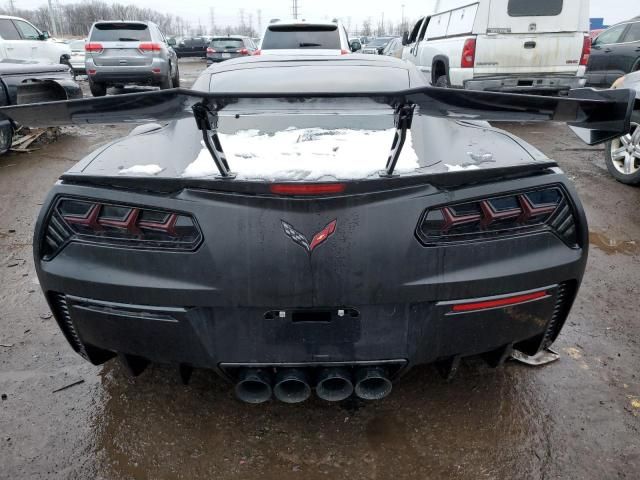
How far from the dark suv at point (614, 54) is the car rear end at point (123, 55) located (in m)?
10.6

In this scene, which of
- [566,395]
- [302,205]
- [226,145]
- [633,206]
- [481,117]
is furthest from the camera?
[633,206]

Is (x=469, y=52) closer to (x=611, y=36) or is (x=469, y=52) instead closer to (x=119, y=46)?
(x=611, y=36)

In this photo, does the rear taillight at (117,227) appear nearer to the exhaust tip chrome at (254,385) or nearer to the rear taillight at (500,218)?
the exhaust tip chrome at (254,385)

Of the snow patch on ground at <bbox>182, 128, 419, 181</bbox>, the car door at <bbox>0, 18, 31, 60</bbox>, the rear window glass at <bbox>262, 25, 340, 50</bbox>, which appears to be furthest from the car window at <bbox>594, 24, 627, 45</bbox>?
the car door at <bbox>0, 18, 31, 60</bbox>

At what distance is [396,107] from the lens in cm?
185

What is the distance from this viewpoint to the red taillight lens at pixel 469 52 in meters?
8.98

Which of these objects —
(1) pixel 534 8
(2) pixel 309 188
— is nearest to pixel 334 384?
(2) pixel 309 188

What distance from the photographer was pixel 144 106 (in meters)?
1.85

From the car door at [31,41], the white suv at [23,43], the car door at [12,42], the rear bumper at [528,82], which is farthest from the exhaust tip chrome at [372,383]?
the car door at [31,41]

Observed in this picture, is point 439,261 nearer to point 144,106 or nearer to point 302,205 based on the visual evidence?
point 302,205

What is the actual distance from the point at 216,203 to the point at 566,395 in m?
1.85

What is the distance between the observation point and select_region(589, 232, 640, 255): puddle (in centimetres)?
395

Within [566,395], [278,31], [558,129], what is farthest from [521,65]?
[566,395]

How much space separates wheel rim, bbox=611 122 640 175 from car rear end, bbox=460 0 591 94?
389 centimetres
